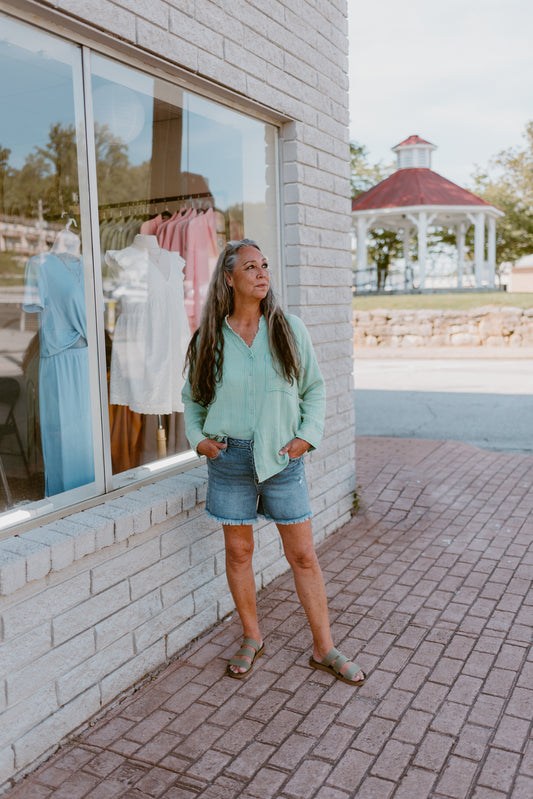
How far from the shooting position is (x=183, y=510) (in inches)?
140

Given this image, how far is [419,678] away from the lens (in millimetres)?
3303

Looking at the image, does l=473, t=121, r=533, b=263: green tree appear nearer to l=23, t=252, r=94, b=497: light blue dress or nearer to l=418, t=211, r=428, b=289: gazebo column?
l=418, t=211, r=428, b=289: gazebo column

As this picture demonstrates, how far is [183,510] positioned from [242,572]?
0.42 m

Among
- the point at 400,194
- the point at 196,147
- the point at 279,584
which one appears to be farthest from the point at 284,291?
the point at 400,194

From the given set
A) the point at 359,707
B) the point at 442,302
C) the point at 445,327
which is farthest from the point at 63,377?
the point at 442,302

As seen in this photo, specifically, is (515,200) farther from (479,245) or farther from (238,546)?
(238,546)

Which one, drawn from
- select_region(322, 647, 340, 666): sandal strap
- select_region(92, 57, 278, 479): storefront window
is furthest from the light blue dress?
select_region(322, 647, 340, 666): sandal strap

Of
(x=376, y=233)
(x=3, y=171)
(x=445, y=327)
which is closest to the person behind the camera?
(x=3, y=171)

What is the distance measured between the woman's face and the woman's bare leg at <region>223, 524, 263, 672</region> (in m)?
1.03

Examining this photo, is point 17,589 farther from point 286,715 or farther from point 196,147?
point 196,147

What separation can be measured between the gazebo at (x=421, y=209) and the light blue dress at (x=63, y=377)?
23.4m

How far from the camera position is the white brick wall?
2.73 m

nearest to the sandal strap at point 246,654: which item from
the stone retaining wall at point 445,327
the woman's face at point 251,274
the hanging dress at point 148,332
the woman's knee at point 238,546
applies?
the woman's knee at point 238,546

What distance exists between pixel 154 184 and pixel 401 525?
2.99 meters
